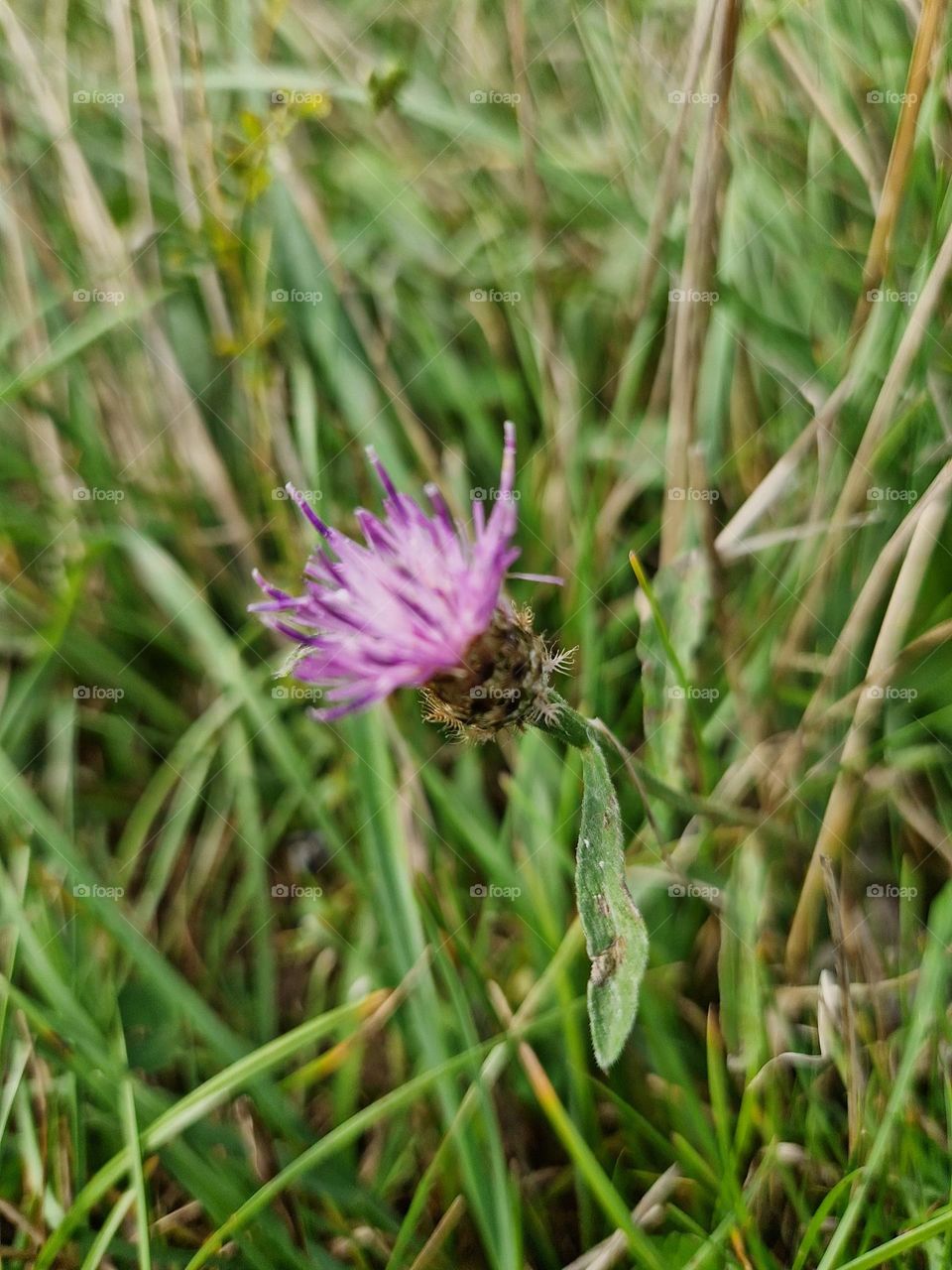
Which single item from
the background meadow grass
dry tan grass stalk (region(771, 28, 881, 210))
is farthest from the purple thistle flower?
dry tan grass stalk (region(771, 28, 881, 210))

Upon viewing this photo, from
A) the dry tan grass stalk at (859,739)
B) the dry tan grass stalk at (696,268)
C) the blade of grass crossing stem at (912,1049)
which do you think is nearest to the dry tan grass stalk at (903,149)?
the dry tan grass stalk at (696,268)

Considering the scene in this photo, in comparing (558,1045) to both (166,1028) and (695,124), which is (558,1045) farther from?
(695,124)

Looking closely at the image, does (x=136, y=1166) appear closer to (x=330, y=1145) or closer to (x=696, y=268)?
(x=330, y=1145)

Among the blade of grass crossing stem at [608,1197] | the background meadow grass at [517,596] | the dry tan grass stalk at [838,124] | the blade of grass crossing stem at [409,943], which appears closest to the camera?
the blade of grass crossing stem at [608,1197]

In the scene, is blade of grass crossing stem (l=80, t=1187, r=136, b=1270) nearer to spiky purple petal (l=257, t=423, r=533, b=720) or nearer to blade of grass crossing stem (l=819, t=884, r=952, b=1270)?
spiky purple petal (l=257, t=423, r=533, b=720)

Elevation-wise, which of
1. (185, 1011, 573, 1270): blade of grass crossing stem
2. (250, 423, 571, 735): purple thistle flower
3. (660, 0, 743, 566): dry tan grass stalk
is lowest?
(185, 1011, 573, 1270): blade of grass crossing stem

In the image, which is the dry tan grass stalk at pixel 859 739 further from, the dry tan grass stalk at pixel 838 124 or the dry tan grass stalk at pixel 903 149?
the dry tan grass stalk at pixel 838 124

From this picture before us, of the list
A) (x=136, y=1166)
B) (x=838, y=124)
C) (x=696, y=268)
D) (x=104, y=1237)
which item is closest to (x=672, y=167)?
(x=696, y=268)
